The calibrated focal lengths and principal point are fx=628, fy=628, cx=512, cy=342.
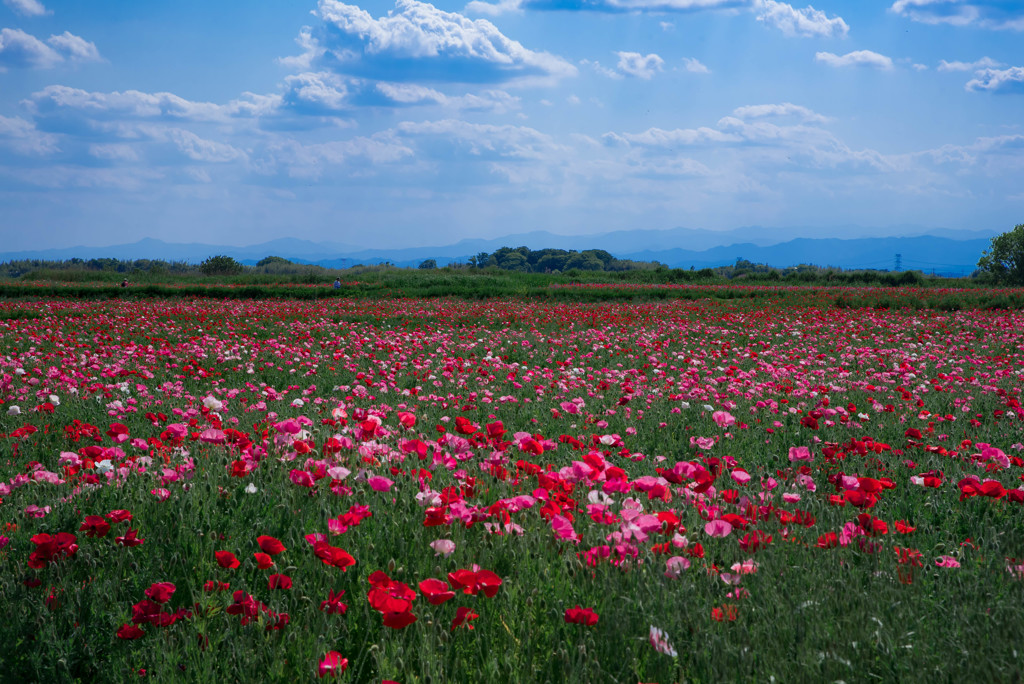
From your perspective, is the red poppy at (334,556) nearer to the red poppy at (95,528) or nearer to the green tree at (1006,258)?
the red poppy at (95,528)

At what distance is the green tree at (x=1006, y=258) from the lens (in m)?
48.9

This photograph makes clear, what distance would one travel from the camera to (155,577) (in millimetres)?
2314

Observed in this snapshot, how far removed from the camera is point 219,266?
197ft

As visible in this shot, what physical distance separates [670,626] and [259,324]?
1416 centimetres

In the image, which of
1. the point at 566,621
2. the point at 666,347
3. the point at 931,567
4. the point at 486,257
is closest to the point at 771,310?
the point at 666,347

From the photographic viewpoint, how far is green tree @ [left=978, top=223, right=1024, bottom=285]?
48938 mm

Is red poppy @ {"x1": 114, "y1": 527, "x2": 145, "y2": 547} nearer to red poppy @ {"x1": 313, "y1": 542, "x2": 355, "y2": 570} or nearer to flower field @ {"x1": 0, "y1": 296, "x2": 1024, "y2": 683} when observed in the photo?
flower field @ {"x1": 0, "y1": 296, "x2": 1024, "y2": 683}

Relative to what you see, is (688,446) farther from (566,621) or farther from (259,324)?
(259,324)

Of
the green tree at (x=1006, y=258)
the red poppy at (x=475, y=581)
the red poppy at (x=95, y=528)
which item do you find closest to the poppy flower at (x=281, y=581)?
the red poppy at (x=475, y=581)

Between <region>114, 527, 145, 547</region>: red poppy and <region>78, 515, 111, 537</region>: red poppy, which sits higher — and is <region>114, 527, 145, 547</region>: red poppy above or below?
below

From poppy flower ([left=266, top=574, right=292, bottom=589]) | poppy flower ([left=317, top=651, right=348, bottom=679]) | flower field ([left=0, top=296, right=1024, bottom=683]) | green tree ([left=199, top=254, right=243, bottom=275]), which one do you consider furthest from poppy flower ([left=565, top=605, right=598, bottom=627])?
green tree ([left=199, top=254, right=243, bottom=275])

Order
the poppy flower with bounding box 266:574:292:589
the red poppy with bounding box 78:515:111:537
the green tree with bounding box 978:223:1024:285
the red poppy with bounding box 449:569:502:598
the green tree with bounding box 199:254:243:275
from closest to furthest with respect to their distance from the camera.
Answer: the red poppy with bounding box 449:569:502:598 → the poppy flower with bounding box 266:574:292:589 → the red poppy with bounding box 78:515:111:537 → the green tree with bounding box 978:223:1024:285 → the green tree with bounding box 199:254:243:275

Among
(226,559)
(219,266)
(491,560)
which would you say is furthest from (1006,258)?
(219,266)

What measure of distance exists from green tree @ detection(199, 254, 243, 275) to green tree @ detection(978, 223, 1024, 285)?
65712 millimetres
